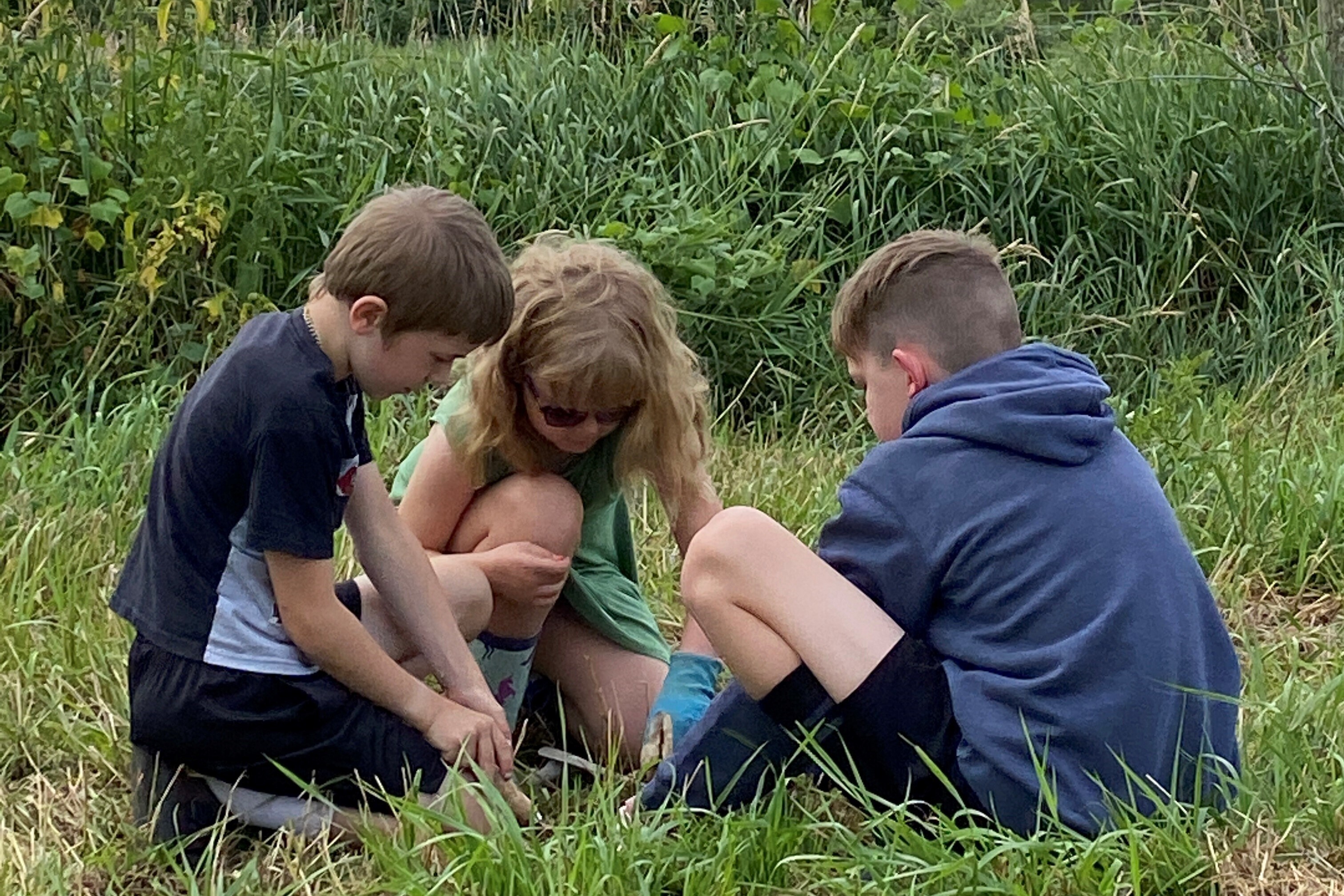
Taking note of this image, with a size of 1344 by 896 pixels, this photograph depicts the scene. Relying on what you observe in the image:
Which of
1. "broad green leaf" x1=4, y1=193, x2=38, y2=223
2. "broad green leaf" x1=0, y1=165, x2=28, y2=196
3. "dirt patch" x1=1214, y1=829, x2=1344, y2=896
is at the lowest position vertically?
"dirt patch" x1=1214, y1=829, x2=1344, y2=896

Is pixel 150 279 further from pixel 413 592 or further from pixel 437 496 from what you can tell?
pixel 413 592

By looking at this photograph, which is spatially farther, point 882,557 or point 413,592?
point 413,592

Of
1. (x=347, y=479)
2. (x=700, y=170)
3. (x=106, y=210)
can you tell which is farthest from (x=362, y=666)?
(x=700, y=170)

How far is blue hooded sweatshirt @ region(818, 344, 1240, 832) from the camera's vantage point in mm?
1998

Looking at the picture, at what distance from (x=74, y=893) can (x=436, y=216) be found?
3.34 feet

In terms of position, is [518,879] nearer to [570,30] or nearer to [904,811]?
[904,811]

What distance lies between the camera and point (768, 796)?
2279mm

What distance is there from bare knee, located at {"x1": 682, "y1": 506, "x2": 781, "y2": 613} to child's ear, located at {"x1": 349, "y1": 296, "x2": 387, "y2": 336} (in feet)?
1.72

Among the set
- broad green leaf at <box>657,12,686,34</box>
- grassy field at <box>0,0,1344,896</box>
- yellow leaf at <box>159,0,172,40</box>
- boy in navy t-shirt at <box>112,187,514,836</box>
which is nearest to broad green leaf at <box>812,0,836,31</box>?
grassy field at <box>0,0,1344,896</box>

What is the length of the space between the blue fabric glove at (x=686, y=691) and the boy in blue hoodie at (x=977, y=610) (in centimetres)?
33

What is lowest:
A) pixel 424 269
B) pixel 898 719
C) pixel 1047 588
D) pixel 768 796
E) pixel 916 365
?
pixel 768 796

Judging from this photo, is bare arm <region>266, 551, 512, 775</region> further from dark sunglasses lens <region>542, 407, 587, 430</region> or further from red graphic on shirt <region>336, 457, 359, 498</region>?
dark sunglasses lens <region>542, 407, 587, 430</region>

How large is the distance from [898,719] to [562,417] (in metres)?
0.76

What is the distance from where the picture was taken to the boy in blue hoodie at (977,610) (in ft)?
6.58
